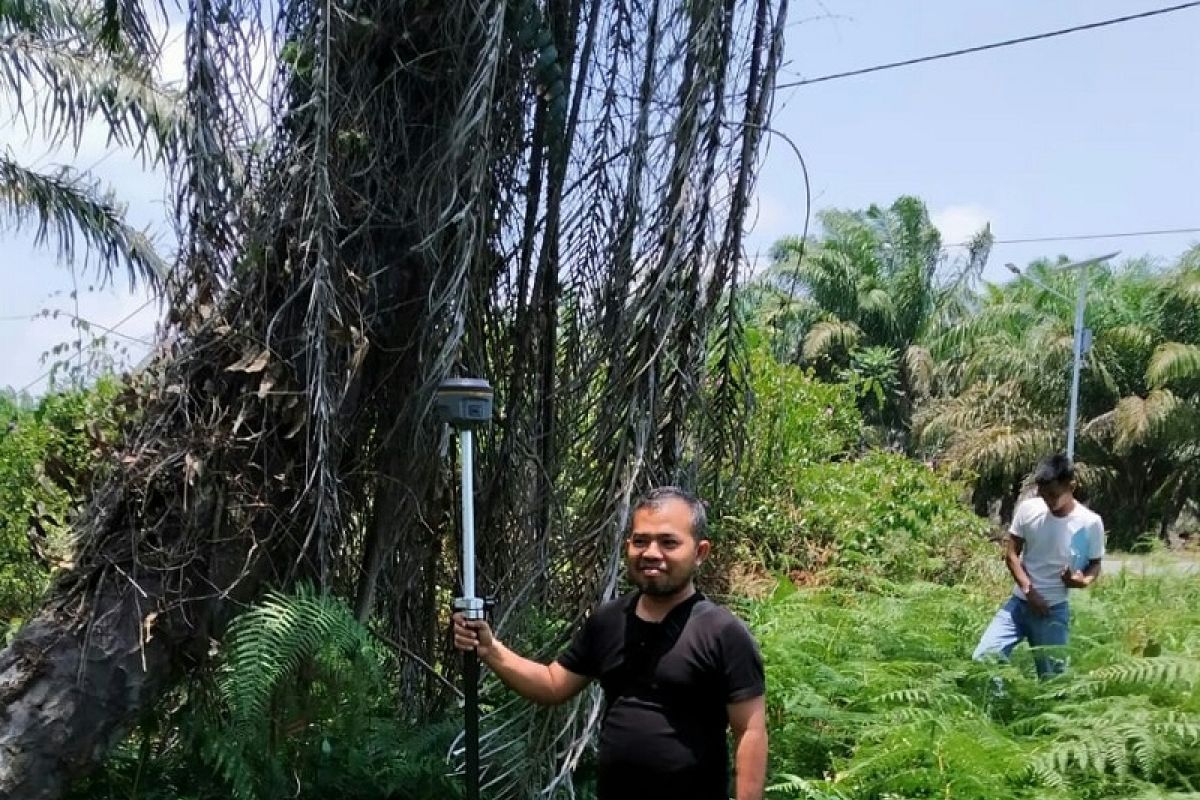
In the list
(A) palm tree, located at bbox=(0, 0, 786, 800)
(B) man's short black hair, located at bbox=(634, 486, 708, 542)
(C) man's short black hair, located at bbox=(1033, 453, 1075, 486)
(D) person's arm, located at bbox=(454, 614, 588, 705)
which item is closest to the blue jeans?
(C) man's short black hair, located at bbox=(1033, 453, 1075, 486)

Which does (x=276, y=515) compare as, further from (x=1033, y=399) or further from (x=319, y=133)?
(x=1033, y=399)

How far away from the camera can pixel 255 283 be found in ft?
12.0

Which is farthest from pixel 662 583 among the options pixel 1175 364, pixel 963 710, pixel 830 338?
pixel 830 338

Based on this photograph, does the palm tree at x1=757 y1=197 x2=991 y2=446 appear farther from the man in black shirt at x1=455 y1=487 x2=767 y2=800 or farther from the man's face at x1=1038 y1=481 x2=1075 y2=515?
the man in black shirt at x1=455 y1=487 x2=767 y2=800

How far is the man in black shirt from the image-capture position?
276cm

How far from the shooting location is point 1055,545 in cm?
600

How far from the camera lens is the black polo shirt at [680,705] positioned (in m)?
2.77

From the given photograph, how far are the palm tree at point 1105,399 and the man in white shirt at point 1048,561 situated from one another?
1385 centimetres

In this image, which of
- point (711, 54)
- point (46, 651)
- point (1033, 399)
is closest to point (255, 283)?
point (46, 651)

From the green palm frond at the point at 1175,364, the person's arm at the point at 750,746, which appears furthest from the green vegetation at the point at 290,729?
the green palm frond at the point at 1175,364

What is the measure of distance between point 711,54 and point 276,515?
6.75 ft

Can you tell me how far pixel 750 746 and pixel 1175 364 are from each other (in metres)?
18.7

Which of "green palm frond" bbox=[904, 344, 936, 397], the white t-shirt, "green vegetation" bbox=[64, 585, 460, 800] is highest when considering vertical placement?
"green palm frond" bbox=[904, 344, 936, 397]

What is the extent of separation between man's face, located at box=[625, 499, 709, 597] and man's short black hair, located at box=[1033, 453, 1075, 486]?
3680 mm
